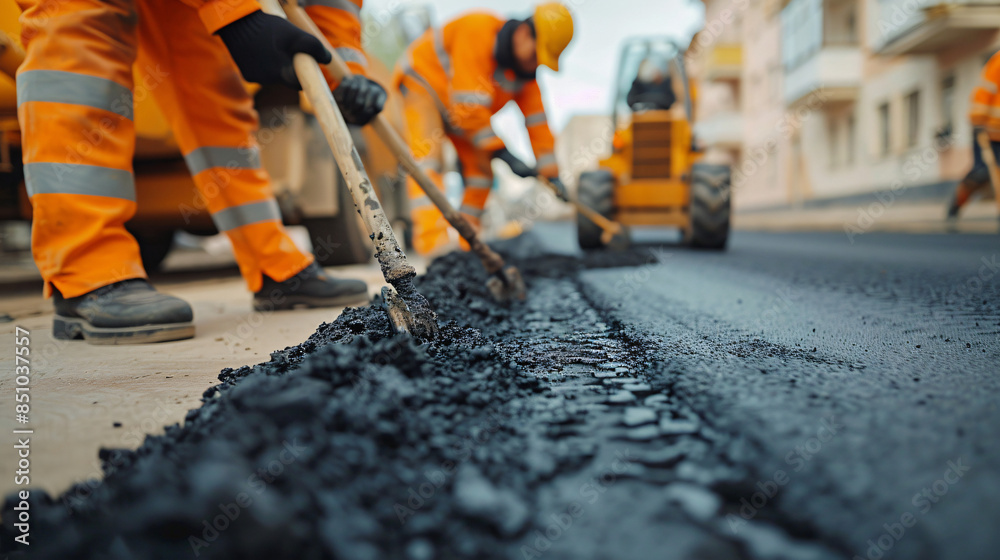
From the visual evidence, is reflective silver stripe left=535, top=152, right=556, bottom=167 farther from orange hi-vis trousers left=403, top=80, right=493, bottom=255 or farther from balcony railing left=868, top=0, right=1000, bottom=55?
balcony railing left=868, top=0, right=1000, bottom=55

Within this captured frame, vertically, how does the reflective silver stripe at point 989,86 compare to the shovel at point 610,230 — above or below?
above

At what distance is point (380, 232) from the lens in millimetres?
1537

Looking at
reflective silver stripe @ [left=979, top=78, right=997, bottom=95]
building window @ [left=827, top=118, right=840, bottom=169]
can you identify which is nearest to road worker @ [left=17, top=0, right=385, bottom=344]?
reflective silver stripe @ [left=979, top=78, right=997, bottom=95]

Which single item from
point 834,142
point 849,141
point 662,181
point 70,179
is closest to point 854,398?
point 70,179

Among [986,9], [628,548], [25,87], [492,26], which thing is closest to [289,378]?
[628,548]

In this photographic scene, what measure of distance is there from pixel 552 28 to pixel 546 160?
960mm

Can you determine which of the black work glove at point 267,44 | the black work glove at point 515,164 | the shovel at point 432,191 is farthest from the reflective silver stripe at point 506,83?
the black work glove at point 267,44

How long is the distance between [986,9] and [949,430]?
12.5m

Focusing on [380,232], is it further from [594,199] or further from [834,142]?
[834,142]

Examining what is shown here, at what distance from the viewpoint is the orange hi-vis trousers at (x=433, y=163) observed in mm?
4348

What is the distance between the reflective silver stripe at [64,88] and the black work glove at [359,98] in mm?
705

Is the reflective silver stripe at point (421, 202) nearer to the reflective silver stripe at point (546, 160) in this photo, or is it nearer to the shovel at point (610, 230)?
the reflective silver stripe at point (546, 160)

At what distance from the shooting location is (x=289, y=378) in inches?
39.4

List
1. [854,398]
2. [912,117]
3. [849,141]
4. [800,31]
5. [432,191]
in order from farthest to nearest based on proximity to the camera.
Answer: [800,31]
[849,141]
[912,117]
[432,191]
[854,398]
